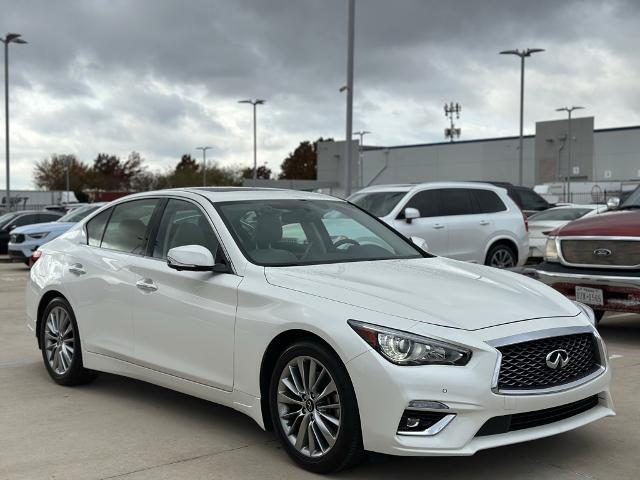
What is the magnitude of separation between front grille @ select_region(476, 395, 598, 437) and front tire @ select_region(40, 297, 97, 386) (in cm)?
348

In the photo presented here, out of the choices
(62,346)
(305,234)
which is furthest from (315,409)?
(62,346)

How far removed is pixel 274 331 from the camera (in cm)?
463

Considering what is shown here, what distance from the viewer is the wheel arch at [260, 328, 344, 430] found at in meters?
4.58

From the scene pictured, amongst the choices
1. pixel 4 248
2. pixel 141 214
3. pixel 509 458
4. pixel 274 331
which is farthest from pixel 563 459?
pixel 4 248

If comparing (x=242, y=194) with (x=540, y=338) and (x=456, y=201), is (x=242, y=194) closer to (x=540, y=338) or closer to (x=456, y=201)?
(x=540, y=338)

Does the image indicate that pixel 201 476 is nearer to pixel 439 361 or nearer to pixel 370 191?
pixel 439 361

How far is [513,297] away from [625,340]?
4.48m

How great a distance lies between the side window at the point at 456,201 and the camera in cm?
1383

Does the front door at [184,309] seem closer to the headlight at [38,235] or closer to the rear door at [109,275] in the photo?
the rear door at [109,275]

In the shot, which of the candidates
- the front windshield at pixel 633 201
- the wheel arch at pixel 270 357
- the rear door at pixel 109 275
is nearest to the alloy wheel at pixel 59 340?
the rear door at pixel 109 275

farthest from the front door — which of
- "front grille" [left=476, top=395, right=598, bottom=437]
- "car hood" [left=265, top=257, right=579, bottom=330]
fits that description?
"front grille" [left=476, top=395, right=598, bottom=437]

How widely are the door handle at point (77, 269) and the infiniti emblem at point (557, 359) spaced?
360cm

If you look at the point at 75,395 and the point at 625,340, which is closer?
the point at 75,395

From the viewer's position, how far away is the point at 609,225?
27.7ft
